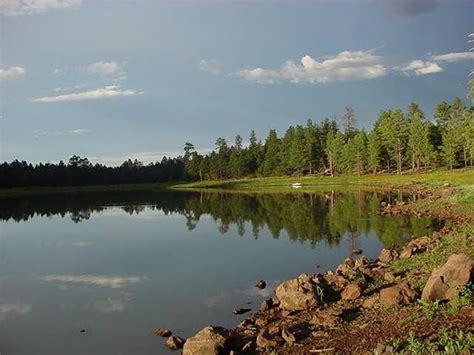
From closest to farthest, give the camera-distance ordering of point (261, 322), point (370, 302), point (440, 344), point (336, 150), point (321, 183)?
1. point (440, 344)
2. point (370, 302)
3. point (261, 322)
4. point (321, 183)
5. point (336, 150)

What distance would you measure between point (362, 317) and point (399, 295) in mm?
1264

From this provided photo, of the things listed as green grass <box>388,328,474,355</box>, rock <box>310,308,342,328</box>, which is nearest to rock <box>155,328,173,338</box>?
rock <box>310,308,342,328</box>

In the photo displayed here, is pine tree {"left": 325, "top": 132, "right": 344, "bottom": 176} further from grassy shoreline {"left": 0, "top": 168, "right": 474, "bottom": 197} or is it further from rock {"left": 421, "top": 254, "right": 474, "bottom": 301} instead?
rock {"left": 421, "top": 254, "right": 474, "bottom": 301}

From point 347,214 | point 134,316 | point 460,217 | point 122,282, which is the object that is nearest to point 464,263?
point 134,316

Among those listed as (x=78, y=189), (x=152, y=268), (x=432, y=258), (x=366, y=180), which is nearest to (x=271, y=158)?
(x=366, y=180)

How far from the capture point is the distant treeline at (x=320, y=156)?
99750 millimetres

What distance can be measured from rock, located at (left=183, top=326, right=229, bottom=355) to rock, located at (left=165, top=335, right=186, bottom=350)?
1.01 m

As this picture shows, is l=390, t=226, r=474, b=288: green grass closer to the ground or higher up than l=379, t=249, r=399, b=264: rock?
higher up

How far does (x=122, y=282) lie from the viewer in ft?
70.6

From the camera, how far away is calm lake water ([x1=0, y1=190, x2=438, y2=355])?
1518 cm

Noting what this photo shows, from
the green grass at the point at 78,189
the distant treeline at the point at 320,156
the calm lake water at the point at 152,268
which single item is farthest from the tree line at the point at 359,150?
the calm lake water at the point at 152,268

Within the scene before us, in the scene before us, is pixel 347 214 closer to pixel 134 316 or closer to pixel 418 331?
pixel 134 316

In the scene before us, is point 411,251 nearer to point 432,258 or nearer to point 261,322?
point 432,258

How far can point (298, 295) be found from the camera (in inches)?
587
